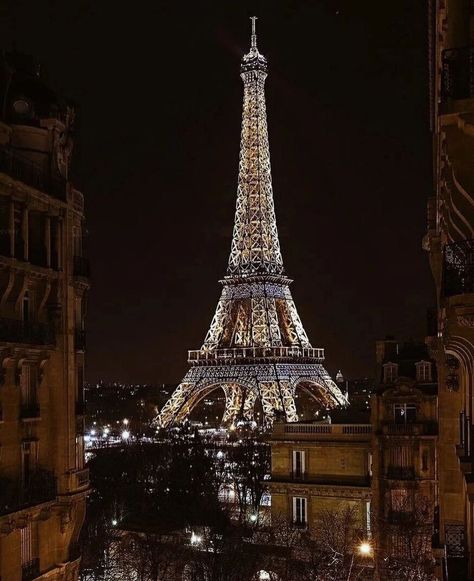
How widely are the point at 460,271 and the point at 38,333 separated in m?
15.1

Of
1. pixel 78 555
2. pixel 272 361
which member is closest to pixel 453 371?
pixel 78 555

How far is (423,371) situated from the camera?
138 feet

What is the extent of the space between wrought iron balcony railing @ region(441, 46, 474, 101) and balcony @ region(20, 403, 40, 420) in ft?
54.6

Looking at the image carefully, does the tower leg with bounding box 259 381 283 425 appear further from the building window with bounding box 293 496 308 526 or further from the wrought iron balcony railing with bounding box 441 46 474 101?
the wrought iron balcony railing with bounding box 441 46 474 101

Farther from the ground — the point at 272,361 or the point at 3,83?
the point at 3,83

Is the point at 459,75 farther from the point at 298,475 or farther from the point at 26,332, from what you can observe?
the point at 298,475

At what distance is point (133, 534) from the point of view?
43031 millimetres

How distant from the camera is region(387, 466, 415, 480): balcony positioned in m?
41.3

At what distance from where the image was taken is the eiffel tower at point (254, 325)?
86438mm

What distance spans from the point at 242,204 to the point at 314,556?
209 ft

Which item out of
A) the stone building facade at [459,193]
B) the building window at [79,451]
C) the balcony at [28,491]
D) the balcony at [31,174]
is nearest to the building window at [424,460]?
the building window at [79,451]

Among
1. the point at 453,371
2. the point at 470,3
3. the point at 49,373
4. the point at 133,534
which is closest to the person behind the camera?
the point at 470,3

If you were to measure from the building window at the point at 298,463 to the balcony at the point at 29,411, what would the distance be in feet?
82.2

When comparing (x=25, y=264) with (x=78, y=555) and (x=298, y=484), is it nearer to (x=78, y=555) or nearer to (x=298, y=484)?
(x=78, y=555)
